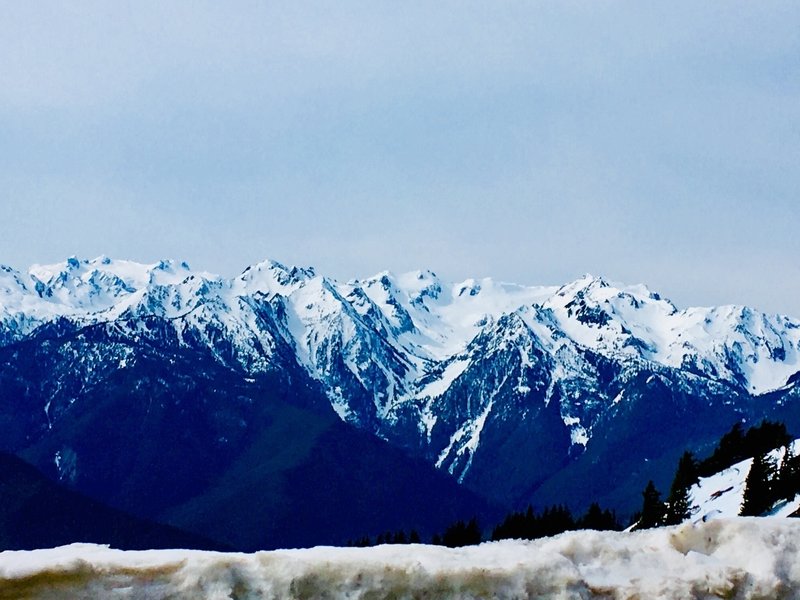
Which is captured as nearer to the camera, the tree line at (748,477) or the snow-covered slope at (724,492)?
the tree line at (748,477)

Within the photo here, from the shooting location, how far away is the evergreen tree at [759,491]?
9444 centimetres

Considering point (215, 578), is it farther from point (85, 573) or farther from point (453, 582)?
point (453, 582)

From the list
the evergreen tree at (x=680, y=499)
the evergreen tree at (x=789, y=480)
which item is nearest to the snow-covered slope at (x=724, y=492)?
the evergreen tree at (x=680, y=499)

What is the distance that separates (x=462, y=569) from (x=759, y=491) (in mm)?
96513

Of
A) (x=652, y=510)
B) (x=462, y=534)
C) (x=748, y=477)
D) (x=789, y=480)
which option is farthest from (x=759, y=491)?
(x=462, y=534)

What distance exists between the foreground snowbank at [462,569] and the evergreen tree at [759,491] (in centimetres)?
9102

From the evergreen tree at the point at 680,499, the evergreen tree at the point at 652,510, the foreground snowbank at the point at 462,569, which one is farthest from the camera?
the evergreen tree at the point at 652,510

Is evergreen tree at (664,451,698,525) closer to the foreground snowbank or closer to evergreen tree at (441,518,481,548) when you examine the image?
evergreen tree at (441,518,481,548)

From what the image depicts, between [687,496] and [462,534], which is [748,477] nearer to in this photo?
[687,496]

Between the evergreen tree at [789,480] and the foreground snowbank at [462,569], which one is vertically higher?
the evergreen tree at [789,480]

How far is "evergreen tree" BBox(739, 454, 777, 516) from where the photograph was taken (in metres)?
94.4

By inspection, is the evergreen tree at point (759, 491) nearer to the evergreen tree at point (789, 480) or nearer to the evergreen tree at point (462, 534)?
the evergreen tree at point (789, 480)

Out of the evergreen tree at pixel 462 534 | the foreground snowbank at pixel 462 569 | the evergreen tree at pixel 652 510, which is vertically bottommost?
the foreground snowbank at pixel 462 569

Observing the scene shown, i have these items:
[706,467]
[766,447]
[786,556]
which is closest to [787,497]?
[766,447]
